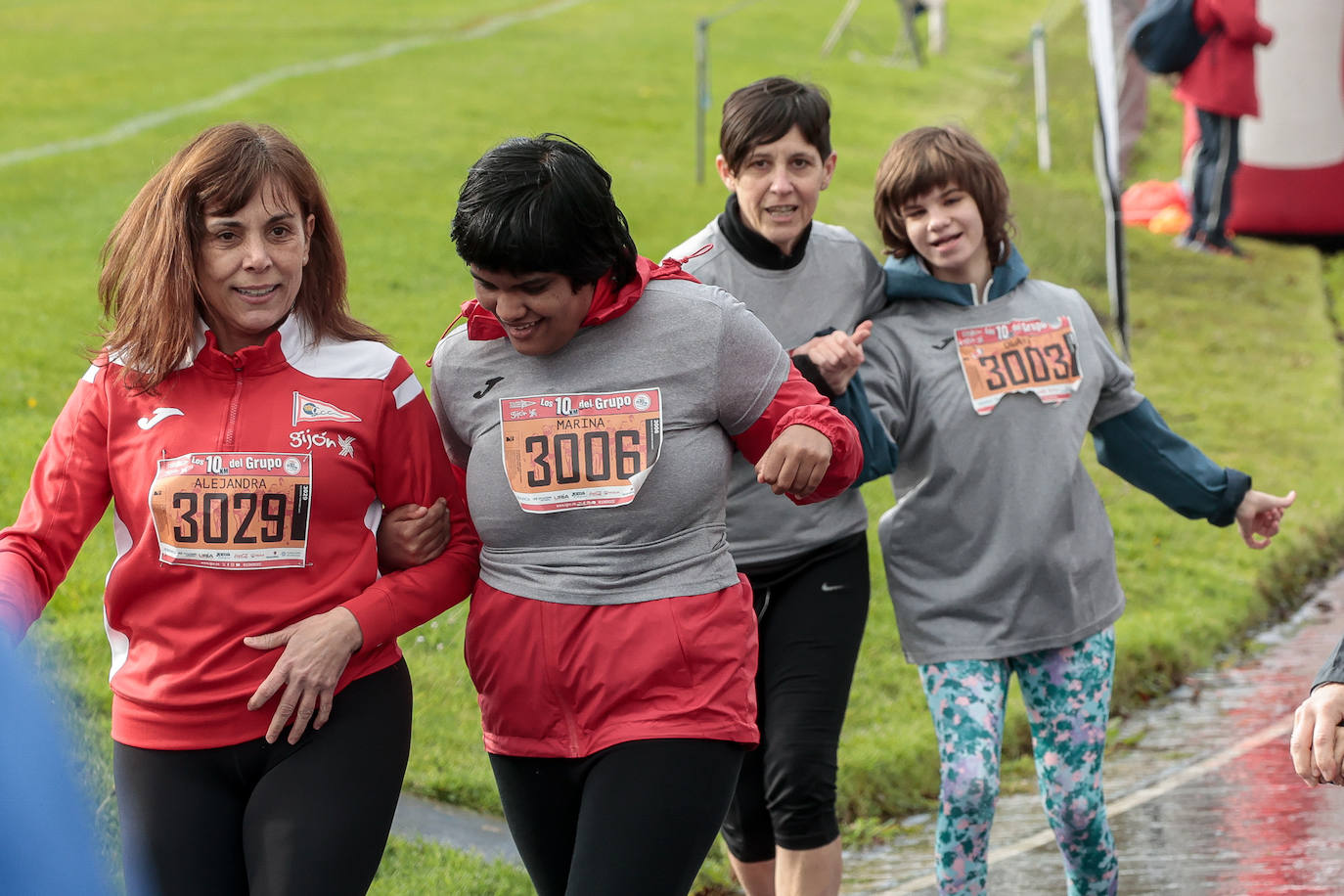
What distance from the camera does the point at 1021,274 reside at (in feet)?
13.6

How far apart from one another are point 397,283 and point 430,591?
8.77m

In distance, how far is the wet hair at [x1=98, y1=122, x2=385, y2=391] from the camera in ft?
9.91

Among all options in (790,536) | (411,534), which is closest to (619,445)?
(411,534)

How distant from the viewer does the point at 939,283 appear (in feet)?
13.4

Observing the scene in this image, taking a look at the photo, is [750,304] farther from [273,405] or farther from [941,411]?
[273,405]

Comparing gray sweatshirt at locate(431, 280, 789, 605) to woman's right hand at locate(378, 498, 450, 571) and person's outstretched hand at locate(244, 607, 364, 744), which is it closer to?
woman's right hand at locate(378, 498, 450, 571)

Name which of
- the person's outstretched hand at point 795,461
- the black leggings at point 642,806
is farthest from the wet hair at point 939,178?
the black leggings at point 642,806

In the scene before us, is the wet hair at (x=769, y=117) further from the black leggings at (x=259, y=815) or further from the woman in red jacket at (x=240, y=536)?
the black leggings at (x=259, y=815)

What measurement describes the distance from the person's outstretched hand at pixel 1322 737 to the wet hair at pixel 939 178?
65.9 inches

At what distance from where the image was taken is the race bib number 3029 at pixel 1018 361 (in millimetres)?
3994

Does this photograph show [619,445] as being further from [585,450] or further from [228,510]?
[228,510]

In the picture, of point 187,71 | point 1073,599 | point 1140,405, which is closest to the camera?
point 1073,599

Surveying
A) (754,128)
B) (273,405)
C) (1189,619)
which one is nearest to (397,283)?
(1189,619)

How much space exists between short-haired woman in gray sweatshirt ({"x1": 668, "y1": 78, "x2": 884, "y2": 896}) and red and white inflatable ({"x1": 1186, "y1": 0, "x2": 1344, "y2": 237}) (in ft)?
37.4
